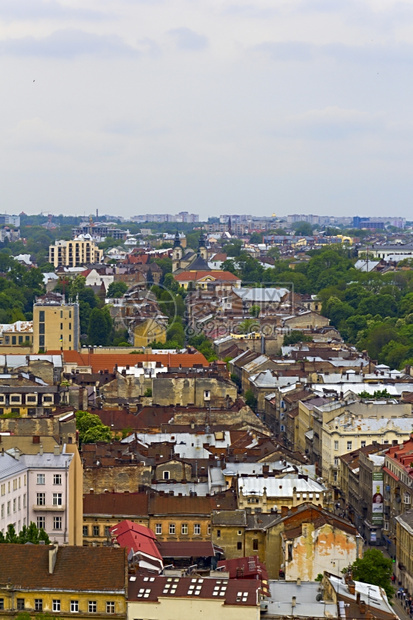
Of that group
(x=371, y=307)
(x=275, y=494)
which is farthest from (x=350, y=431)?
(x=371, y=307)

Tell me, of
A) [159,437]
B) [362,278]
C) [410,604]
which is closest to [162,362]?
[159,437]

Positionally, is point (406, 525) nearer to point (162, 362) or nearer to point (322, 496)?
point (322, 496)

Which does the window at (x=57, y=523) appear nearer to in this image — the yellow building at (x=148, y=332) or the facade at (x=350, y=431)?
the facade at (x=350, y=431)

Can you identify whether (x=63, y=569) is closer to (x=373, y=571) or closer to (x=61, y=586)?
(x=61, y=586)

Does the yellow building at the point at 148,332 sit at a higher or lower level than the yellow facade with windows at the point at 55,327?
lower

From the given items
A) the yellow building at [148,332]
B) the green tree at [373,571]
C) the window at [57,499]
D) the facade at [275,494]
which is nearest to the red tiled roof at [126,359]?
the yellow building at [148,332]

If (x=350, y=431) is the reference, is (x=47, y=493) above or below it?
above

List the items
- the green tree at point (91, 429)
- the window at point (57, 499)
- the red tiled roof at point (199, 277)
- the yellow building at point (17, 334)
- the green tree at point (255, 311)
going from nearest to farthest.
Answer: the window at point (57, 499)
the green tree at point (91, 429)
the yellow building at point (17, 334)
the green tree at point (255, 311)
the red tiled roof at point (199, 277)
